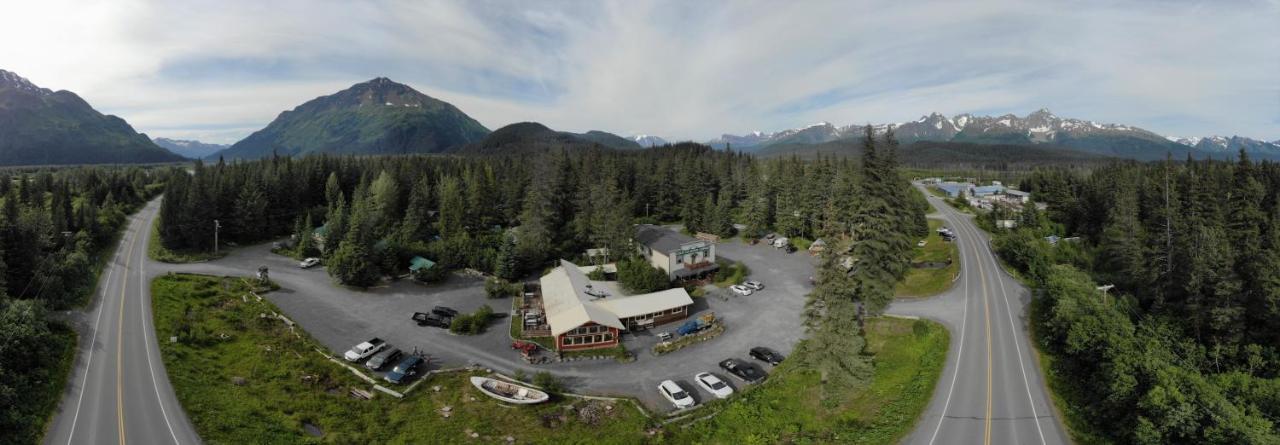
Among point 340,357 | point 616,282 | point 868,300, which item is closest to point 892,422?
point 868,300

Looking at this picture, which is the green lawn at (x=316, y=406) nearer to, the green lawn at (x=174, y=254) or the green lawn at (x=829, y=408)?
the green lawn at (x=829, y=408)

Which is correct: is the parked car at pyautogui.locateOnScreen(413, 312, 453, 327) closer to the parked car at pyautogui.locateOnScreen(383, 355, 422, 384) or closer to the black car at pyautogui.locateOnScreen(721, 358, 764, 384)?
the parked car at pyautogui.locateOnScreen(383, 355, 422, 384)

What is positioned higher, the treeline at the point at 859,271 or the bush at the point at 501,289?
the treeline at the point at 859,271

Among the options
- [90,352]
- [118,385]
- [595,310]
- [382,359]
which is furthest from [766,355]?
[90,352]

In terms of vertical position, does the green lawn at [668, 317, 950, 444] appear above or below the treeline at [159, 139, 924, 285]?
below

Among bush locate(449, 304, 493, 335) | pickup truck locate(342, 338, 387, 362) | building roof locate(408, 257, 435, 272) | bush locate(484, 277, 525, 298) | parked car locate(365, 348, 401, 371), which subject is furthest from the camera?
building roof locate(408, 257, 435, 272)

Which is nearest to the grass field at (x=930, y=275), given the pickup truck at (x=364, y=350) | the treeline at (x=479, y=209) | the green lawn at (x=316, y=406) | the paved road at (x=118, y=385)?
the treeline at (x=479, y=209)

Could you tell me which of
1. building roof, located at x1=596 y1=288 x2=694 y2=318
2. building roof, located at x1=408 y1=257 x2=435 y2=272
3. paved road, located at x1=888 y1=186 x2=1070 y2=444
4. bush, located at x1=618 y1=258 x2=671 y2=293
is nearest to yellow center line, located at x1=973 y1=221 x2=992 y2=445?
paved road, located at x1=888 y1=186 x2=1070 y2=444
